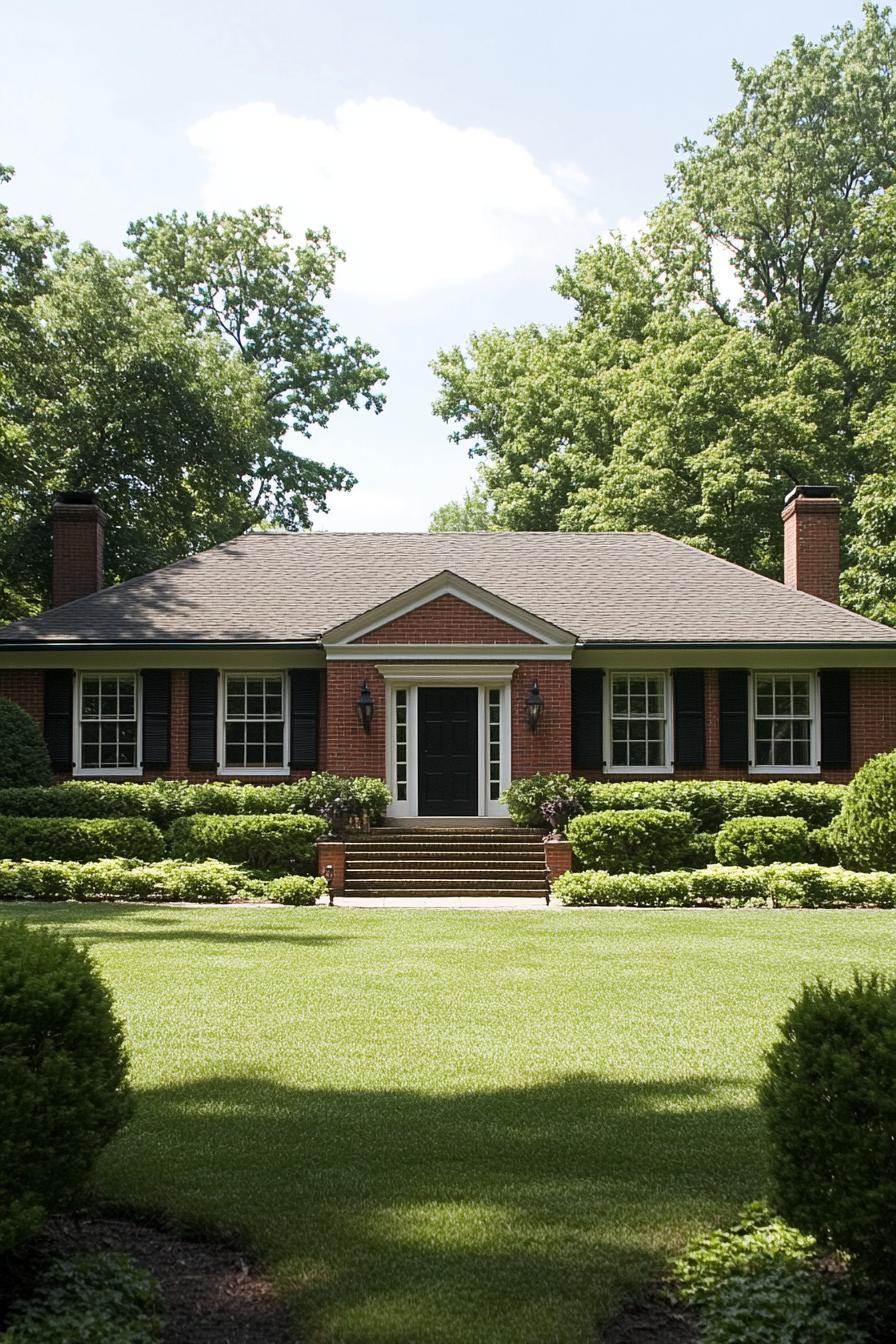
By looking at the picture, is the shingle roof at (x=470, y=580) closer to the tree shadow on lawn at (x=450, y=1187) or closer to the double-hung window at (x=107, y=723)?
the double-hung window at (x=107, y=723)

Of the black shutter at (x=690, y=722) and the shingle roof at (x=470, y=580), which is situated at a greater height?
the shingle roof at (x=470, y=580)

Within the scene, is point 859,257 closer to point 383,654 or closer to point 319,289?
point 319,289

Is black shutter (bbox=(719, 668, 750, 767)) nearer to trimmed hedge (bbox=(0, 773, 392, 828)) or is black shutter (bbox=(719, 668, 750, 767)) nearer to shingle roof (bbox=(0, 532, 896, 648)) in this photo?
shingle roof (bbox=(0, 532, 896, 648))

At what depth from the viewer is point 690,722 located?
2155 centimetres

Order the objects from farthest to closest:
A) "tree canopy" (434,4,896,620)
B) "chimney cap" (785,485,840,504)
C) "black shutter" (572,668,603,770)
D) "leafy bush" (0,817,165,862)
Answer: "tree canopy" (434,4,896,620) < "chimney cap" (785,485,840,504) < "black shutter" (572,668,603,770) < "leafy bush" (0,817,165,862)

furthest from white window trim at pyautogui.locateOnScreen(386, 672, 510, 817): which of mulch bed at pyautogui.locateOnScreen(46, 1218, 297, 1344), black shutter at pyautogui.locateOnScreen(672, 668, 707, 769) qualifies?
mulch bed at pyautogui.locateOnScreen(46, 1218, 297, 1344)

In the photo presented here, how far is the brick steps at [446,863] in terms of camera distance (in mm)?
17484

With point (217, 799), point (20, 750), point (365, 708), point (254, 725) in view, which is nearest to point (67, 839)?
point (217, 799)

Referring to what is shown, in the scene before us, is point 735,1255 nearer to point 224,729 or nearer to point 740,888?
point 740,888

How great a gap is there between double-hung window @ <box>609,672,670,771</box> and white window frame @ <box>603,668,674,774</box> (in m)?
0.02

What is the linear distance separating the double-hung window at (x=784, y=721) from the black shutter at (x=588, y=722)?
2816 mm

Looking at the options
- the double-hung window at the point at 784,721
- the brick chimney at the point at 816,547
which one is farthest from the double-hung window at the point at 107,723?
the brick chimney at the point at 816,547

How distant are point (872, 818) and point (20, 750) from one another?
42.7ft

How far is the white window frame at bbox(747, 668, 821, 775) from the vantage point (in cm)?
2164
